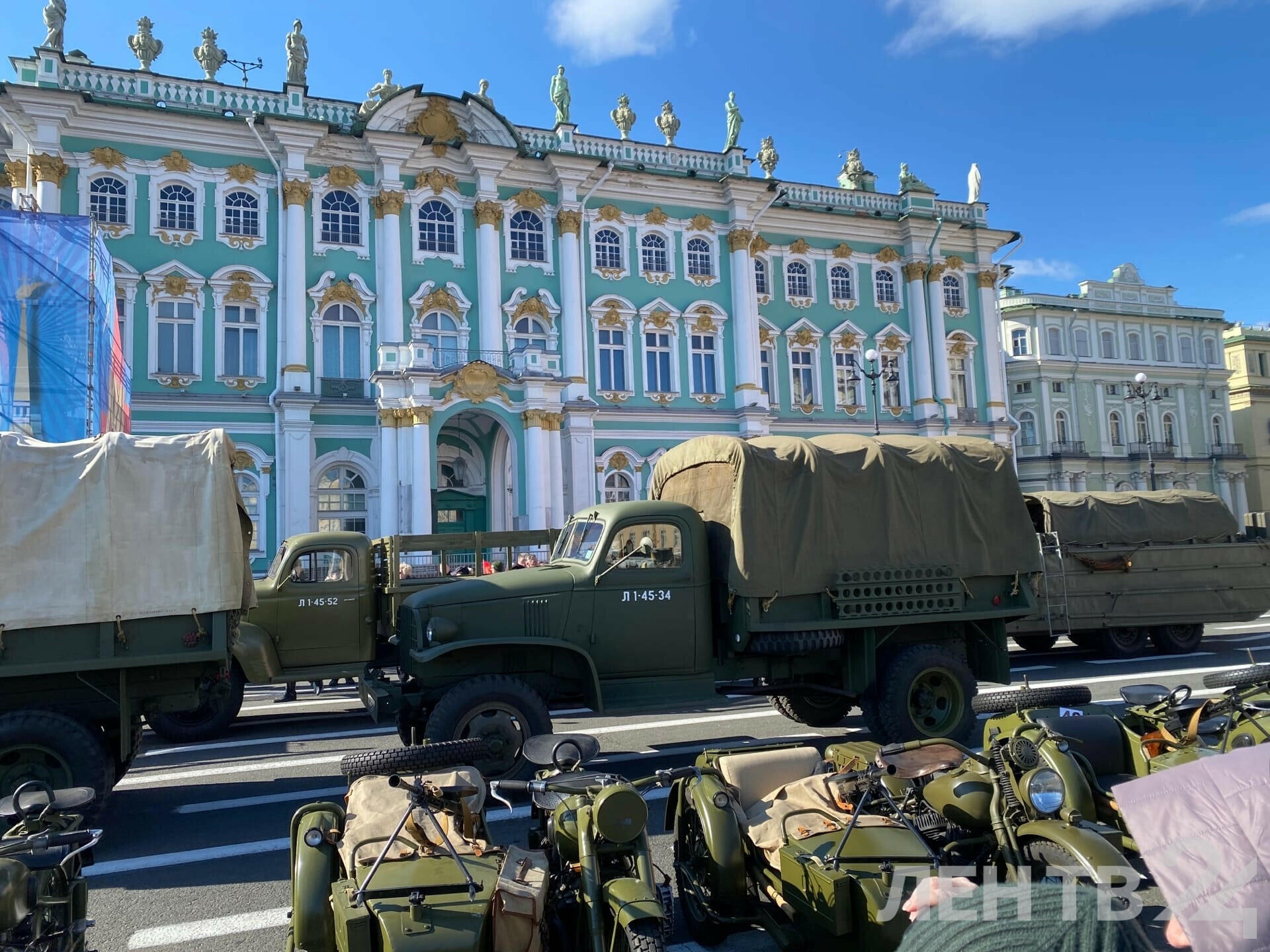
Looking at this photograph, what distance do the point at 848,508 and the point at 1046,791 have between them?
454 cm

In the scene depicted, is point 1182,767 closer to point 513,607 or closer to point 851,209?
point 513,607

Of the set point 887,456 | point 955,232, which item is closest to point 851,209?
point 955,232

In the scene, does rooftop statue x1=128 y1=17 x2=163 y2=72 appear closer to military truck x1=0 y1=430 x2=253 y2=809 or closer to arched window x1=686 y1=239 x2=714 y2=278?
arched window x1=686 y1=239 x2=714 y2=278

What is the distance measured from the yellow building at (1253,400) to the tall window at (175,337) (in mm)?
53991

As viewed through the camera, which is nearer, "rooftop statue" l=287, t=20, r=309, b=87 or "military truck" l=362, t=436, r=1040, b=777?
"military truck" l=362, t=436, r=1040, b=777

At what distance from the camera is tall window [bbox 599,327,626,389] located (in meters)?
29.0

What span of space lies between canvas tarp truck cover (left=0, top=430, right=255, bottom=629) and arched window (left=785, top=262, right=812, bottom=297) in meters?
27.3

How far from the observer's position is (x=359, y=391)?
84.1 feet

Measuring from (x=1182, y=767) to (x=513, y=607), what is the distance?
654 centimetres

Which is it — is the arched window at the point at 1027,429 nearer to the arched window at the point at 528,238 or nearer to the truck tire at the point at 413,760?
the arched window at the point at 528,238

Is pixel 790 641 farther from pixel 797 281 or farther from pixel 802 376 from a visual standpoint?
pixel 797 281

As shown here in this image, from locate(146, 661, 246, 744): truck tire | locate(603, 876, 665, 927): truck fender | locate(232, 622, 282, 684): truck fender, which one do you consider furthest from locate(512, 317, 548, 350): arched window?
locate(603, 876, 665, 927): truck fender

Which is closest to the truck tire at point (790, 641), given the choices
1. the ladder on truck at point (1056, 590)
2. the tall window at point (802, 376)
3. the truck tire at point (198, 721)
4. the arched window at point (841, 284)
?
the truck tire at point (198, 721)

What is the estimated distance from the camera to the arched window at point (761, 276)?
3186 centimetres
